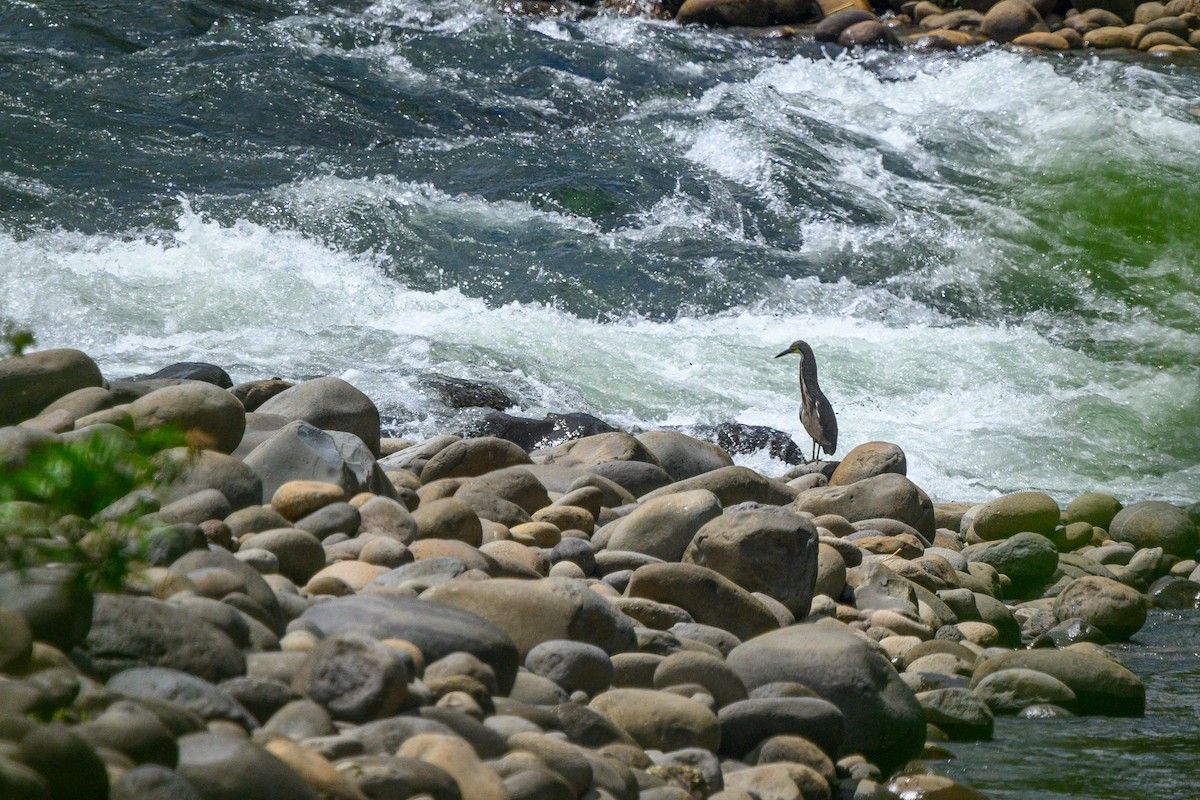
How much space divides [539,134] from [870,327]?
12.4 feet

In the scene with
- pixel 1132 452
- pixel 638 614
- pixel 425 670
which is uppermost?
pixel 425 670

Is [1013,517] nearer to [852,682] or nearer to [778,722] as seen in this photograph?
[852,682]

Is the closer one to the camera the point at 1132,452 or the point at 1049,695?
the point at 1049,695

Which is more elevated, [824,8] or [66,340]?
[824,8]

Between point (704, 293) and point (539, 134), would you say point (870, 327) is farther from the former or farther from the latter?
point (539, 134)

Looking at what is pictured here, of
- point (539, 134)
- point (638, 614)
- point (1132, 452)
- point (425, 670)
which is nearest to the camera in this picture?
point (425, 670)

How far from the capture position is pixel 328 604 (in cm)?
291

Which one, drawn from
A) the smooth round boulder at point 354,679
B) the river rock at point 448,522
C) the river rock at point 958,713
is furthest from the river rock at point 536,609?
the river rock at point 958,713

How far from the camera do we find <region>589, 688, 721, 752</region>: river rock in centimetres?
297

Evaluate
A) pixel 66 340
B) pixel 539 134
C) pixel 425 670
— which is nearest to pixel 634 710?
pixel 425 670

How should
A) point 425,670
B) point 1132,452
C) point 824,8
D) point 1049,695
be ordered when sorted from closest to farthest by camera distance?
point 425,670
point 1049,695
point 1132,452
point 824,8

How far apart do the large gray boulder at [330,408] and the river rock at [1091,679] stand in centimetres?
230

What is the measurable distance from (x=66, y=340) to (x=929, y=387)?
505cm

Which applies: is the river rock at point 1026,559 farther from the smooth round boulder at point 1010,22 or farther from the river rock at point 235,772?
the smooth round boulder at point 1010,22
